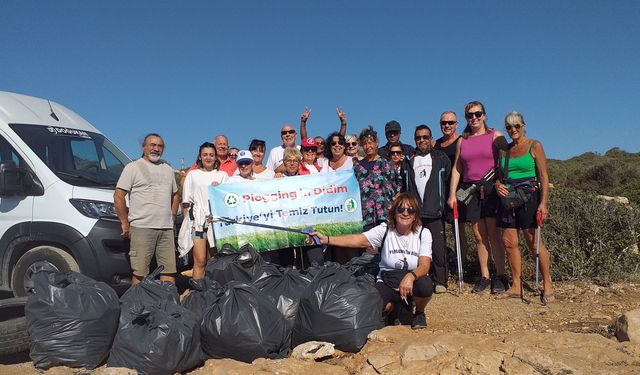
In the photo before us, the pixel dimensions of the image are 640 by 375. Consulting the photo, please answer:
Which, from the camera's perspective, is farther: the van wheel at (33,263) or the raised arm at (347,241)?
the van wheel at (33,263)

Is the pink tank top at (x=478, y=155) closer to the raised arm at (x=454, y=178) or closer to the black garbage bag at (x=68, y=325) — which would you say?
the raised arm at (x=454, y=178)

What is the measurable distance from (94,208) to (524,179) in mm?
4904

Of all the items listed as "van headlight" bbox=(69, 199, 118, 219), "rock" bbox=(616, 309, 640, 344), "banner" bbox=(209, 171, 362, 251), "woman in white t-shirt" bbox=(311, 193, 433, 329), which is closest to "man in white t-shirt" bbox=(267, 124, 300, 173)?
"banner" bbox=(209, 171, 362, 251)

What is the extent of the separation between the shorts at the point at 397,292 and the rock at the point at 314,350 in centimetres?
86

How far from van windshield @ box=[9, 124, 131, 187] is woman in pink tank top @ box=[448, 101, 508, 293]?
438cm

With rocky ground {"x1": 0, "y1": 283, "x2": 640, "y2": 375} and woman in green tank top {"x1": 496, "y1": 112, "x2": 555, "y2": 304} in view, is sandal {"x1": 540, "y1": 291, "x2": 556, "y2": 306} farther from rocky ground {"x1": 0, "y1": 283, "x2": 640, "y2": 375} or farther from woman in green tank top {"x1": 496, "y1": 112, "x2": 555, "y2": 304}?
rocky ground {"x1": 0, "y1": 283, "x2": 640, "y2": 375}

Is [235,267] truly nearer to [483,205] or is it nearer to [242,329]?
[242,329]

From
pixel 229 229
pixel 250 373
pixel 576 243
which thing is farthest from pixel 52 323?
pixel 576 243

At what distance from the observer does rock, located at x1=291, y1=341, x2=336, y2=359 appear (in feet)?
13.5

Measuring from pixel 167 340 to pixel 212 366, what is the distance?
0.41 meters

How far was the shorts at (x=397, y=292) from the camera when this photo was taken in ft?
15.4

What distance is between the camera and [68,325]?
4.14 metres

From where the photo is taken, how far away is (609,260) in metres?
6.88

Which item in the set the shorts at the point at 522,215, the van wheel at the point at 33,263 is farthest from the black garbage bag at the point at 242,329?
the shorts at the point at 522,215
